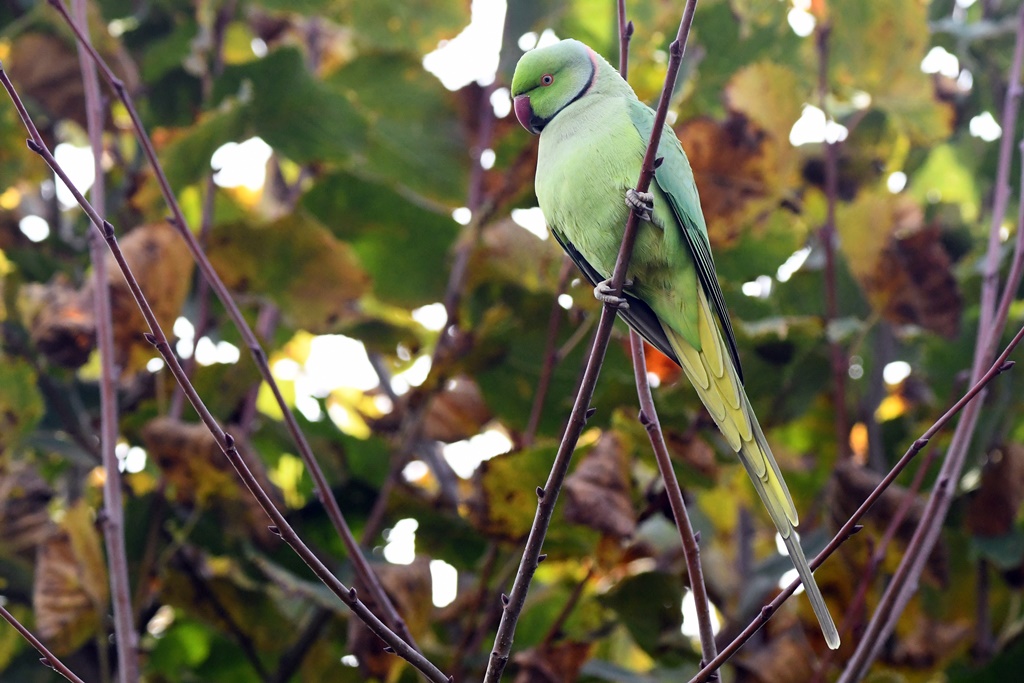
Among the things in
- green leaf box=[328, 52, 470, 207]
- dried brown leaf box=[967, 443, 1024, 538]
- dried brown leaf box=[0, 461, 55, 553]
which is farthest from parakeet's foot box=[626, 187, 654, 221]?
dried brown leaf box=[0, 461, 55, 553]

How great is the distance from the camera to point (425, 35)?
3.98m

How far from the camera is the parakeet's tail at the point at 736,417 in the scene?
205 centimetres

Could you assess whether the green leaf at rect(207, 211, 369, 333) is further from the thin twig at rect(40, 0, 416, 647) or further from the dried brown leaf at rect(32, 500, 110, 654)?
the thin twig at rect(40, 0, 416, 647)

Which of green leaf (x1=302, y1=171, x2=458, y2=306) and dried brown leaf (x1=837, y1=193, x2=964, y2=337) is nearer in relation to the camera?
dried brown leaf (x1=837, y1=193, x2=964, y2=337)

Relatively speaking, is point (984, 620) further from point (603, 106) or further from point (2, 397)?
point (2, 397)

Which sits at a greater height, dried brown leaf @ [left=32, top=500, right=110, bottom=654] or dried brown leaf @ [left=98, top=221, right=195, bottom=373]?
dried brown leaf @ [left=98, top=221, right=195, bottom=373]

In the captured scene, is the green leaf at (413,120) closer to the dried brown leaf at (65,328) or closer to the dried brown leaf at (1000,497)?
the dried brown leaf at (65,328)

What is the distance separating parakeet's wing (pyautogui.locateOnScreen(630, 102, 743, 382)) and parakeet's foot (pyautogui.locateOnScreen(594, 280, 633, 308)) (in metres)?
0.18

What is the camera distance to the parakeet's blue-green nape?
2.32 metres

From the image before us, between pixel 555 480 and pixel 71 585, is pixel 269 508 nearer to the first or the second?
pixel 555 480

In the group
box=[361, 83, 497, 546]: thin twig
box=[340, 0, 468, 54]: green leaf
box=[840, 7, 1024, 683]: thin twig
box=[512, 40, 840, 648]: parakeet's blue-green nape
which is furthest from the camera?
box=[340, 0, 468, 54]: green leaf

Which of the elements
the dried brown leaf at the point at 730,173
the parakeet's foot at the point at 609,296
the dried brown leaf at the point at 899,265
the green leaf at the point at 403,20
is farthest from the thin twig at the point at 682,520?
the green leaf at the point at 403,20

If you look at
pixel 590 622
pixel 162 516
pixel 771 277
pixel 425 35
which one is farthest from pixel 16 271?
pixel 771 277

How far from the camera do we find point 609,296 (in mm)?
1846
